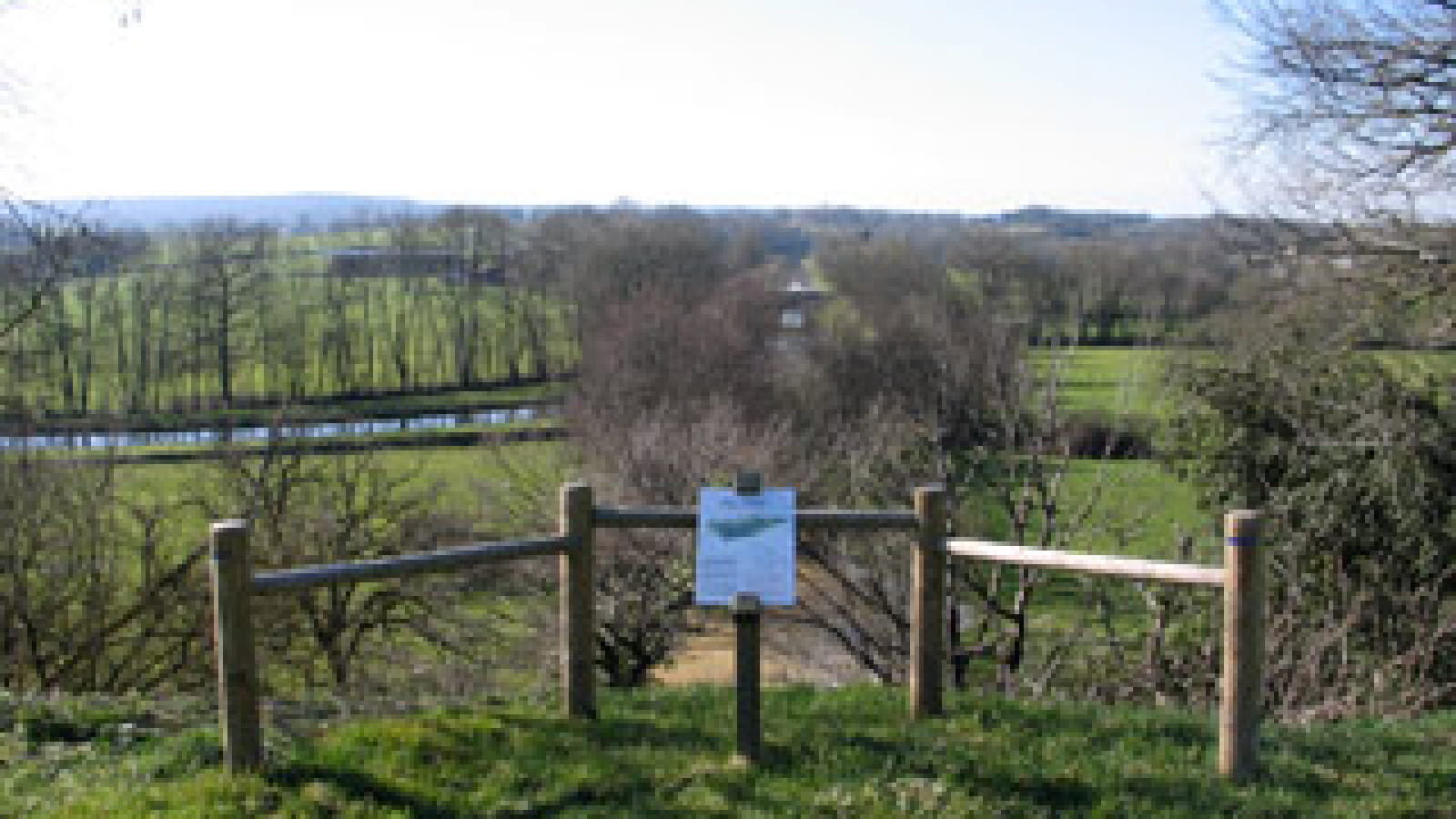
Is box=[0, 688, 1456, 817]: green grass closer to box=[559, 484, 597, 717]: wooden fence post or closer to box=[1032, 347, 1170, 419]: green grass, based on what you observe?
box=[559, 484, 597, 717]: wooden fence post

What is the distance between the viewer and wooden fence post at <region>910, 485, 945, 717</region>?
22.3ft

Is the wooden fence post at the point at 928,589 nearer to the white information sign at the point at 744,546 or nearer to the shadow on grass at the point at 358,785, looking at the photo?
the white information sign at the point at 744,546

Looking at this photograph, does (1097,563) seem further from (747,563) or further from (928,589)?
(747,563)

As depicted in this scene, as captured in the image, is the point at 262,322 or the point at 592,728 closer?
the point at 592,728

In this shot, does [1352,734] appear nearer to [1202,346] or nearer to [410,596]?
[1202,346]

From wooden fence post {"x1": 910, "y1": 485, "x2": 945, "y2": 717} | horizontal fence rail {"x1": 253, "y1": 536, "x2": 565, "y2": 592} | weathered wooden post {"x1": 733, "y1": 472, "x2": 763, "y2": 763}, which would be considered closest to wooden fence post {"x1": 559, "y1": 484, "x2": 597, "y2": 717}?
horizontal fence rail {"x1": 253, "y1": 536, "x2": 565, "y2": 592}

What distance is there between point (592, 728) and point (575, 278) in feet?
191

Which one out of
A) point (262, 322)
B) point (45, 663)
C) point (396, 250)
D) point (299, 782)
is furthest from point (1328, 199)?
point (396, 250)

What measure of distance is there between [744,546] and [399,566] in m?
1.84

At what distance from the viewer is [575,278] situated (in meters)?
64.0

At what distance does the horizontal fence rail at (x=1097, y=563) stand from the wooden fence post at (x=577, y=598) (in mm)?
2073

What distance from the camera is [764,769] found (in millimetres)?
6262

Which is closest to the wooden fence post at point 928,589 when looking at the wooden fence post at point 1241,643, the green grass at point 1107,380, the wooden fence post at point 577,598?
the wooden fence post at point 1241,643

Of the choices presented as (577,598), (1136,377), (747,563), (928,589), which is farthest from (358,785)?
(1136,377)
